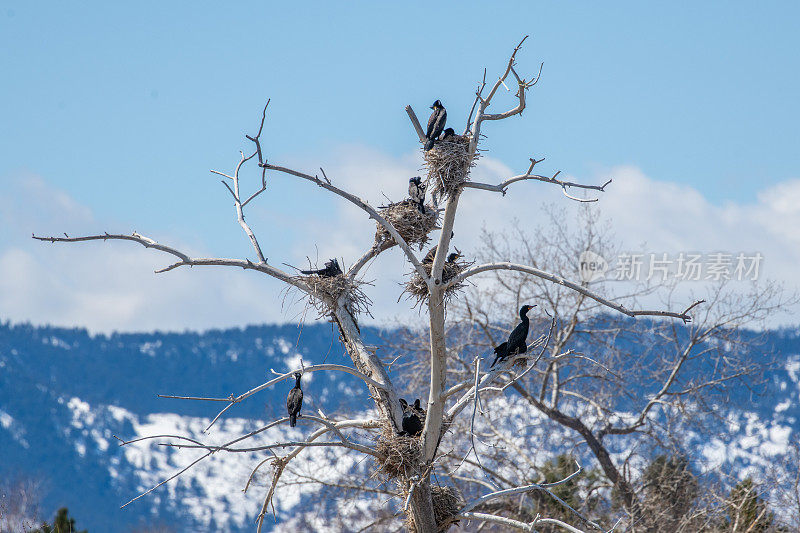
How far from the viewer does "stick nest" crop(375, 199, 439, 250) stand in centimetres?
910

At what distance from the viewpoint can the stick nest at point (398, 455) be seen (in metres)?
8.41

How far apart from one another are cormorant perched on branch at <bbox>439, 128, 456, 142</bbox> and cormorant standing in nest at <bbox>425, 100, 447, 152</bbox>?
89 mm

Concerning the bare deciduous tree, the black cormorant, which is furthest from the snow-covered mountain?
the black cormorant

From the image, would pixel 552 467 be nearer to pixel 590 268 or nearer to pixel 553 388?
pixel 553 388

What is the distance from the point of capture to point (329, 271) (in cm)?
910

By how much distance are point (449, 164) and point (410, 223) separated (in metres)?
1.21

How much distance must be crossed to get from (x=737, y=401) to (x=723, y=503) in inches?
134

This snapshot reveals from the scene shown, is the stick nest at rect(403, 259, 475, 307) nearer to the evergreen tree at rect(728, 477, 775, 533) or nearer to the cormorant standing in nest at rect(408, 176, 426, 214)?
the cormorant standing in nest at rect(408, 176, 426, 214)

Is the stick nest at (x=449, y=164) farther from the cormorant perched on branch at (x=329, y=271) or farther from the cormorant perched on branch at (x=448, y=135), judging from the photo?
the cormorant perched on branch at (x=329, y=271)

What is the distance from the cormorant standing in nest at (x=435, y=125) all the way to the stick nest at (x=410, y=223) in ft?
2.53

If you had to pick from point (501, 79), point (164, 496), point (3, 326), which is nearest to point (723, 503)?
point (501, 79)

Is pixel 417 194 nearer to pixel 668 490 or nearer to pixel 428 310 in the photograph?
pixel 428 310

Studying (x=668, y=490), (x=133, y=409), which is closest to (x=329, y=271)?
(x=668, y=490)

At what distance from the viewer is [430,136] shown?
8.58m
